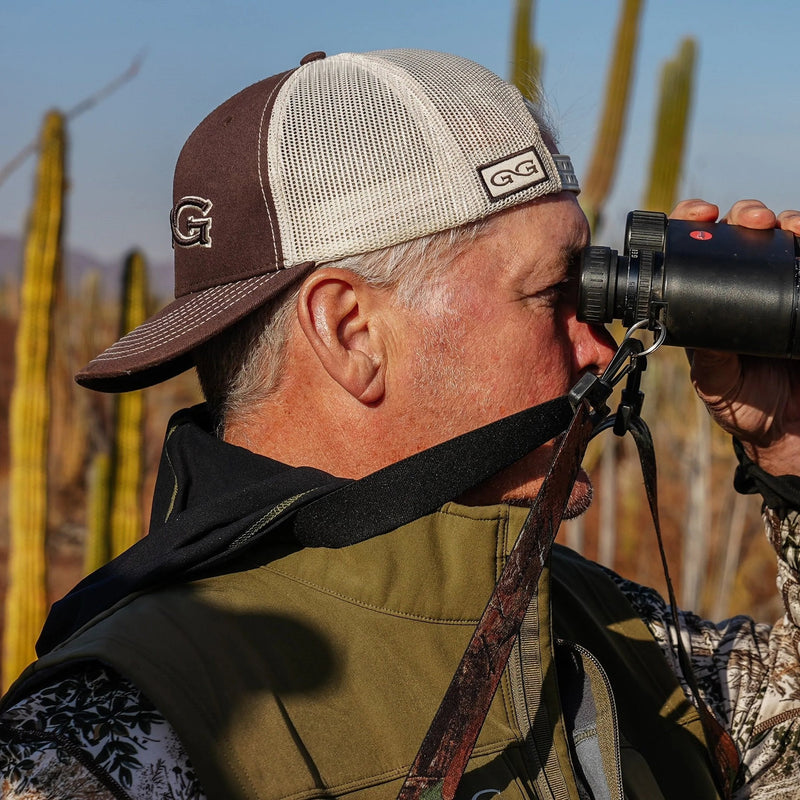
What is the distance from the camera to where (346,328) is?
163 cm

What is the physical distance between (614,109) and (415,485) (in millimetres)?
6454

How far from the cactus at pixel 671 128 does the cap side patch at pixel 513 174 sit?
497 centimetres

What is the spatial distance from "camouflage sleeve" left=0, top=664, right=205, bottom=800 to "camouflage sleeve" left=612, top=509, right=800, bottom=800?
0.98 meters

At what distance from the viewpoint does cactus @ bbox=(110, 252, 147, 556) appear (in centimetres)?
533

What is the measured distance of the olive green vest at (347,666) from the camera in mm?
1245

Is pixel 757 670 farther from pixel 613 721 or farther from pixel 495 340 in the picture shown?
pixel 495 340

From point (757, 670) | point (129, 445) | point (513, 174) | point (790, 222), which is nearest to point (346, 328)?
point (513, 174)

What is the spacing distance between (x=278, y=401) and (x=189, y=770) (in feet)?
2.12

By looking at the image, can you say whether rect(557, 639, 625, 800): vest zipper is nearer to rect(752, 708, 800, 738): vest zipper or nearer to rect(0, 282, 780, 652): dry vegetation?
rect(752, 708, 800, 738): vest zipper

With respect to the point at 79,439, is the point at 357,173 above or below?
above

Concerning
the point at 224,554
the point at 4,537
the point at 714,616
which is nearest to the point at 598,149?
the point at 714,616

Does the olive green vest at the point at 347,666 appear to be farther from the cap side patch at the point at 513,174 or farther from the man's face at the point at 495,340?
the cap side patch at the point at 513,174

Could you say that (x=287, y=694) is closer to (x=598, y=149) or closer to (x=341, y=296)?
(x=341, y=296)

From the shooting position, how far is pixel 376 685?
54.6 inches
